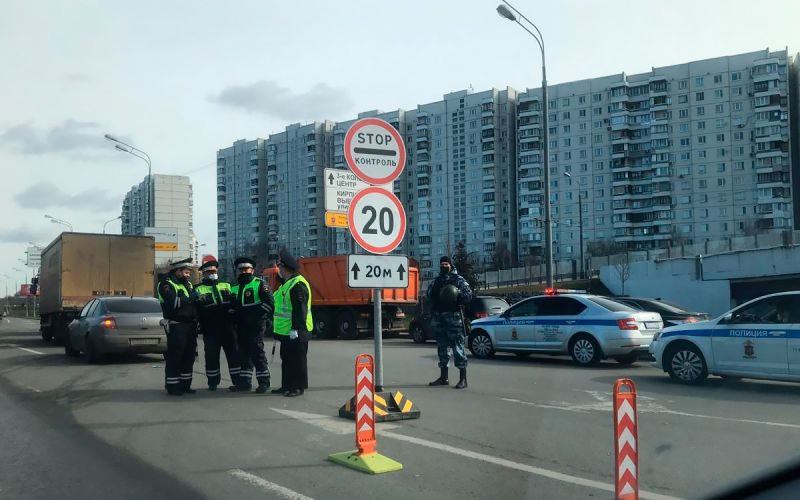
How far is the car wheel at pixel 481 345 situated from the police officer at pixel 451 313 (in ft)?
16.8

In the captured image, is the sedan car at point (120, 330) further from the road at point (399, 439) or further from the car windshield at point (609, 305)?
the car windshield at point (609, 305)

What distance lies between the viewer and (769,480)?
3.23 metres

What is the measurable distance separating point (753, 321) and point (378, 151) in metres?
6.77

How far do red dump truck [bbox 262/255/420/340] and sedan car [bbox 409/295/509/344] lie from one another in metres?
1.80

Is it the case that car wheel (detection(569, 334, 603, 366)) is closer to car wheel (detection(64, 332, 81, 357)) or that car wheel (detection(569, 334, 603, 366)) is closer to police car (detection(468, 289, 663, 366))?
police car (detection(468, 289, 663, 366))

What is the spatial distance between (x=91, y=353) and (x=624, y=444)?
42.2 ft

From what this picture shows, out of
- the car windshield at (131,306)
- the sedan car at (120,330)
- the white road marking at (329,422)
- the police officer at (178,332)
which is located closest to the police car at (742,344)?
the white road marking at (329,422)

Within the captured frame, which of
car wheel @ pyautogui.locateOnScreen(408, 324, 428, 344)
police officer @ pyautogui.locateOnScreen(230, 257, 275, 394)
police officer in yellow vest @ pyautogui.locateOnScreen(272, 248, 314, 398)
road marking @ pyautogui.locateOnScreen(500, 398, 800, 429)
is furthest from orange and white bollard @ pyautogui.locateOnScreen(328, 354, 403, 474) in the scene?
car wheel @ pyautogui.locateOnScreen(408, 324, 428, 344)

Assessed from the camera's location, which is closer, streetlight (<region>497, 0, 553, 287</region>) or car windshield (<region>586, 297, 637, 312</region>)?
car windshield (<region>586, 297, 637, 312</region>)

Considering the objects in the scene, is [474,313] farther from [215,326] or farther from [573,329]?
[215,326]

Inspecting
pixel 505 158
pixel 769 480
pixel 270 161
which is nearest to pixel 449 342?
pixel 769 480

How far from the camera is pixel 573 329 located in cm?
1412

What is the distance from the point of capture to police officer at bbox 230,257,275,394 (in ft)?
32.9

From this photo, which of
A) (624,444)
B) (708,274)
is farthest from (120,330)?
(708,274)
